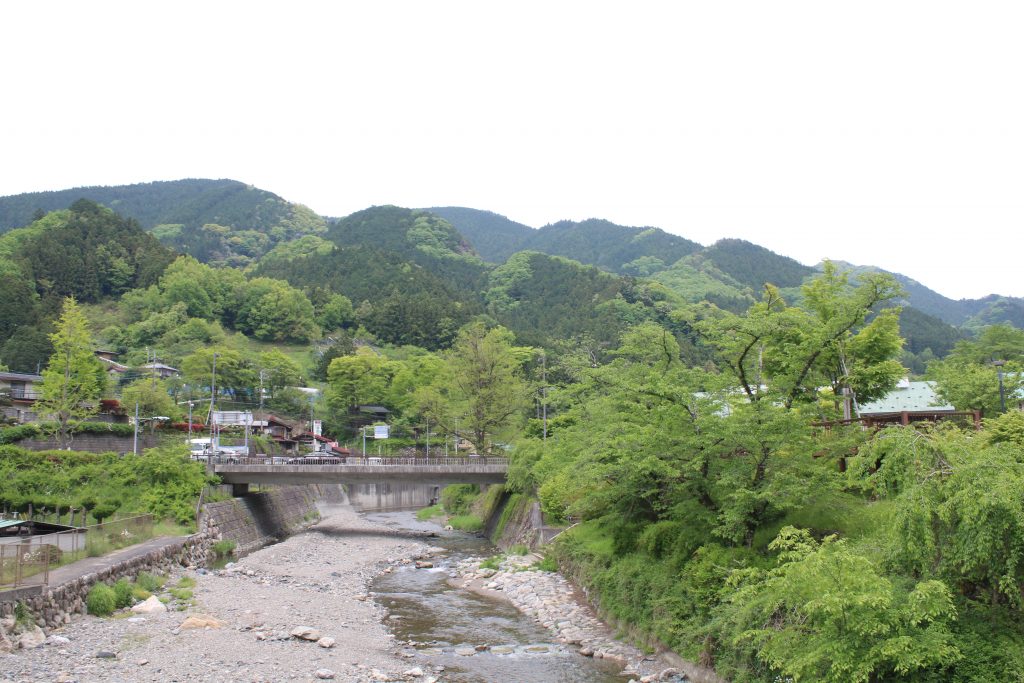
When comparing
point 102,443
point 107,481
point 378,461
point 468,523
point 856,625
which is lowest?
point 468,523

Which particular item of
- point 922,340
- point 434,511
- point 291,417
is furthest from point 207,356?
point 922,340

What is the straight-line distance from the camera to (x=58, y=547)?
83.3 feet

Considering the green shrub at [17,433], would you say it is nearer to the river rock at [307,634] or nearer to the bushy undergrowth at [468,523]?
the bushy undergrowth at [468,523]

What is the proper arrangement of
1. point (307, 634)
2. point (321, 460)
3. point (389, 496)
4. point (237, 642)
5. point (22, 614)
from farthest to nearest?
point (389, 496) → point (321, 460) → point (307, 634) → point (237, 642) → point (22, 614)

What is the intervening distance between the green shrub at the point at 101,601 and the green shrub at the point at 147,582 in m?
3.16

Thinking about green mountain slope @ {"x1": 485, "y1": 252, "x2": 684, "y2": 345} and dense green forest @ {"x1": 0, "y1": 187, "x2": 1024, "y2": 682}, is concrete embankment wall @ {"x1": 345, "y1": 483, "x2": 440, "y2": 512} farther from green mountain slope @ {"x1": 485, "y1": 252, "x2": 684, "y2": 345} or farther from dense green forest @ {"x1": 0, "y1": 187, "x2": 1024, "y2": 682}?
green mountain slope @ {"x1": 485, "y1": 252, "x2": 684, "y2": 345}

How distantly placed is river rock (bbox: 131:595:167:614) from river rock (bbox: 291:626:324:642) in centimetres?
543

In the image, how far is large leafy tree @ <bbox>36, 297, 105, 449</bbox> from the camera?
52625 millimetres

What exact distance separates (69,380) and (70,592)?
118 ft

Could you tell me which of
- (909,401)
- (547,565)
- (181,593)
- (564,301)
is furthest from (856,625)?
(564,301)

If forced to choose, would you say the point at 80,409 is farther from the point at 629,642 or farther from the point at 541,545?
the point at 629,642

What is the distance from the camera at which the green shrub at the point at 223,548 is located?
38906 mm

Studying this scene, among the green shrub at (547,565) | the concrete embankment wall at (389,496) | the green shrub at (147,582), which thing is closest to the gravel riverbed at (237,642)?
the green shrub at (147,582)

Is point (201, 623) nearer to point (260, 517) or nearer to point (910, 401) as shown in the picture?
point (260, 517)
